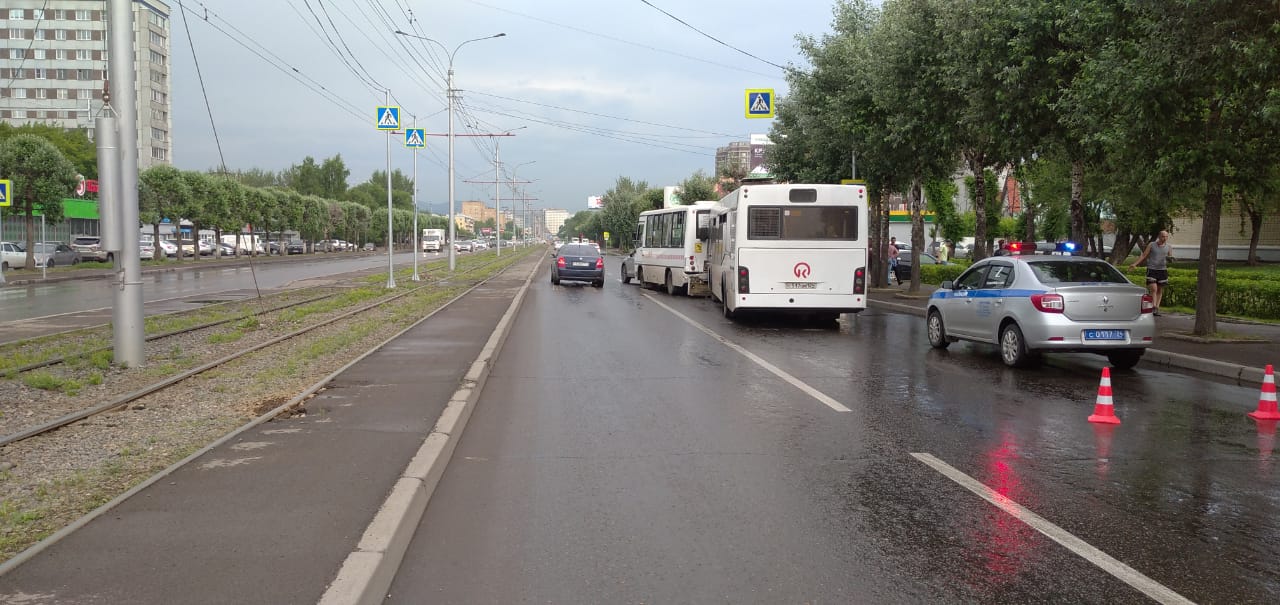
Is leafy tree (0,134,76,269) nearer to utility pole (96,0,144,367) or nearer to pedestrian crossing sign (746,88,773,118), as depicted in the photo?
pedestrian crossing sign (746,88,773,118)

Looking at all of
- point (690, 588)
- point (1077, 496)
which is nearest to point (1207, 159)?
point (1077, 496)

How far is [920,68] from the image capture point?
67.1ft

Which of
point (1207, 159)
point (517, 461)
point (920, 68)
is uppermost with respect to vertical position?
point (920, 68)

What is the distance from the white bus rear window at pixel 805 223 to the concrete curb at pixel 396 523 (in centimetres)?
1010

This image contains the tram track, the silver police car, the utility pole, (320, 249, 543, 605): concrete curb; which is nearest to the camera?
(320, 249, 543, 605): concrete curb

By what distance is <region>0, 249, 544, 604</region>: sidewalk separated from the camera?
369cm

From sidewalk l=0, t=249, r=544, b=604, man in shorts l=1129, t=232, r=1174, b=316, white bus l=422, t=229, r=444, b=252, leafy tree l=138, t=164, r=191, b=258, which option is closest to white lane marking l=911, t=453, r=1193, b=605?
sidewalk l=0, t=249, r=544, b=604

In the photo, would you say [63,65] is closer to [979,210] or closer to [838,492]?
[979,210]

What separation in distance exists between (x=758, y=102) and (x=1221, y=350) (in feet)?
45.2

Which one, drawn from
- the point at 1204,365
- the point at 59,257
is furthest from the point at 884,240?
the point at 59,257

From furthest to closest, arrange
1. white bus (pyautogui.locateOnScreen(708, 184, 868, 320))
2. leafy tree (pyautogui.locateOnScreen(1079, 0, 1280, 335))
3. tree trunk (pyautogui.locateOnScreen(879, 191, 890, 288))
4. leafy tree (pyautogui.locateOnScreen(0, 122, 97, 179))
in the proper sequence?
leafy tree (pyautogui.locateOnScreen(0, 122, 97, 179)), tree trunk (pyautogui.locateOnScreen(879, 191, 890, 288)), white bus (pyautogui.locateOnScreen(708, 184, 868, 320)), leafy tree (pyautogui.locateOnScreen(1079, 0, 1280, 335))

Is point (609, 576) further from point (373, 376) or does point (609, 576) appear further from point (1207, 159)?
point (1207, 159)

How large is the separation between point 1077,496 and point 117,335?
9.96 m

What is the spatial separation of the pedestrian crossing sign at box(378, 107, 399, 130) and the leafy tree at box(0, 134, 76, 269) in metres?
21.0
